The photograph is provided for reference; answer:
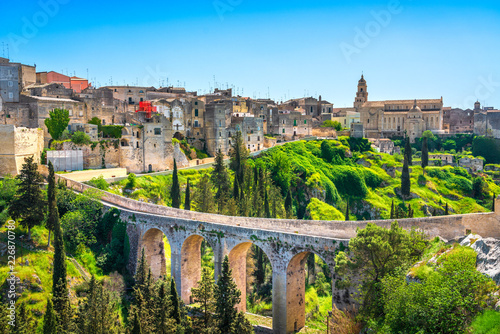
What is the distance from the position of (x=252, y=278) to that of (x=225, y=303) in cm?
1224

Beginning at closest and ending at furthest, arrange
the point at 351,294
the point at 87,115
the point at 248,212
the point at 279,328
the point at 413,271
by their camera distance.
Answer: the point at 413,271 < the point at 351,294 < the point at 279,328 < the point at 248,212 < the point at 87,115

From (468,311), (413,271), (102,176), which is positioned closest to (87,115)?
(102,176)

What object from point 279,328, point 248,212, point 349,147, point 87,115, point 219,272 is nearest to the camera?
point 279,328

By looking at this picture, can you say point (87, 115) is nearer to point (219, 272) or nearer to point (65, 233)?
point (65, 233)

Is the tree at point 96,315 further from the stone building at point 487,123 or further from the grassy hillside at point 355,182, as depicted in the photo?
the stone building at point 487,123

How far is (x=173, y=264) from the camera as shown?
30.6 metres

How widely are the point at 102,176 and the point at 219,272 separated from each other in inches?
767

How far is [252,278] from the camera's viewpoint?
34.5 metres

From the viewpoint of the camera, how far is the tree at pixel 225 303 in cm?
Answer: 2223

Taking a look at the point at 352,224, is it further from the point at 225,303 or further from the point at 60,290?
the point at 60,290

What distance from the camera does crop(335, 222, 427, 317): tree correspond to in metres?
20.1

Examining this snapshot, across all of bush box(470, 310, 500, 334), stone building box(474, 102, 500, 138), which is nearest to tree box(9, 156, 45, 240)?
bush box(470, 310, 500, 334)

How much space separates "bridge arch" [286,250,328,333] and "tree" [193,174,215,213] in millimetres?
14468

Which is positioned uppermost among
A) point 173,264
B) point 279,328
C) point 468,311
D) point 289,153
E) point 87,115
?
point 87,115
